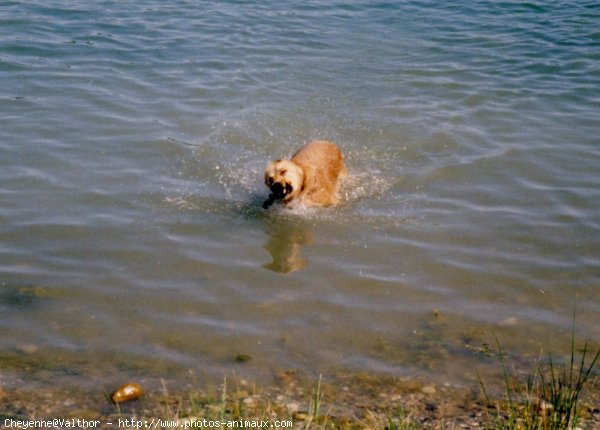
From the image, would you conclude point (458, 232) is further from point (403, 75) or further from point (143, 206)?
point (403, 75)

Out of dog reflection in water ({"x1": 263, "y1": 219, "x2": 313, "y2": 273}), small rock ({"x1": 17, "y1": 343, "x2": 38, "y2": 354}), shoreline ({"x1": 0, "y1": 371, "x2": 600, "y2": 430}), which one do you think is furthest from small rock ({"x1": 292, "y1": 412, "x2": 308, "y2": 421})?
dog reflection in water ({"x1": 263, "y1": 219, "x2": 313, "y2": 273})

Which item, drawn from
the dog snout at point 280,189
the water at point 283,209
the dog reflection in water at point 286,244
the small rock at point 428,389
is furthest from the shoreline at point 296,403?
the dog snout at point 280,189

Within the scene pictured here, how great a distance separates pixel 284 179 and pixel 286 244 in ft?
2.75

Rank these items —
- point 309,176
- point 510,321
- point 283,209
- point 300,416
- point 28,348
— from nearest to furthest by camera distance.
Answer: point 300,416, point 28,348, point 510,321, point 283,209, point 309,176

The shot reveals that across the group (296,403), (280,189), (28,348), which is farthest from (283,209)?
(296,403)

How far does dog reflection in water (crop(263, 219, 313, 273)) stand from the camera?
24.4 feet

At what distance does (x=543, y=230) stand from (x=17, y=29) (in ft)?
34.1

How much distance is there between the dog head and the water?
0.23 meters

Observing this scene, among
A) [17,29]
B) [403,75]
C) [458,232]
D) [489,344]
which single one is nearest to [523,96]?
[403,75]

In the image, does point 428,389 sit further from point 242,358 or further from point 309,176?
point 309,176

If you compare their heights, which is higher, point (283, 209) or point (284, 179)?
point (284, 179)

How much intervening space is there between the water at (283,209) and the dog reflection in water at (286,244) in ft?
0.09

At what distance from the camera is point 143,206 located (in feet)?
27.6

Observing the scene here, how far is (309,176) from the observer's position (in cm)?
888
